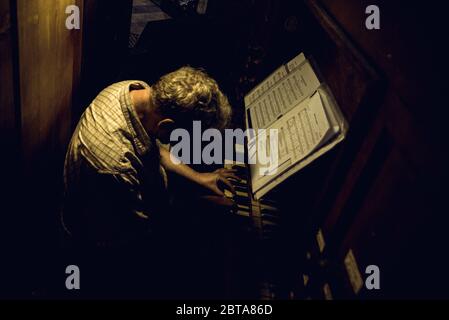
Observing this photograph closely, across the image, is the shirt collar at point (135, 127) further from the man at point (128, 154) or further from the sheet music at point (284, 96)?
the sheet music at point (284, 96)

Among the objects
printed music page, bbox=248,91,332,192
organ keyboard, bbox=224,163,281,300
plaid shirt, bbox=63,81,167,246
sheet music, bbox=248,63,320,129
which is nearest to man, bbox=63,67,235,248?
plaid shirt, bbox=63,81,167,246

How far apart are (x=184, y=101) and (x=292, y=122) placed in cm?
83

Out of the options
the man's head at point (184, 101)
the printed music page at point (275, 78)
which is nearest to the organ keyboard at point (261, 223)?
the man's head at point (184, 101)

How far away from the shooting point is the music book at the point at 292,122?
182 cm

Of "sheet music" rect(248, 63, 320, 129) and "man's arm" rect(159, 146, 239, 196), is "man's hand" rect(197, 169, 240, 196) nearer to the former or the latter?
"man's arm" rect(159, 146, 239, 196)

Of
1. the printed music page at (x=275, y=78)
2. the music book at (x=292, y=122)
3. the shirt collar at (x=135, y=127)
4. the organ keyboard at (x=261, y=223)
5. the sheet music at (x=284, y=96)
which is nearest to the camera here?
the music book at (x=292, y=122)

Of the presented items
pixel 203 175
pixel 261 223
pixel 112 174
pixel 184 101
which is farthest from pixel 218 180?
pixel 112 174

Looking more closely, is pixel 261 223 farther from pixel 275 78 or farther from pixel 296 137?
pixel 275 78

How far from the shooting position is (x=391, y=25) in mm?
1572

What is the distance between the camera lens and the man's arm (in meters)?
2.71

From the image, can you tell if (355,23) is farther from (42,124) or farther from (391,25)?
(42,124)

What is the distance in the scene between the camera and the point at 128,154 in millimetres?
2396

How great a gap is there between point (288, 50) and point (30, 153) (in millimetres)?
2492
